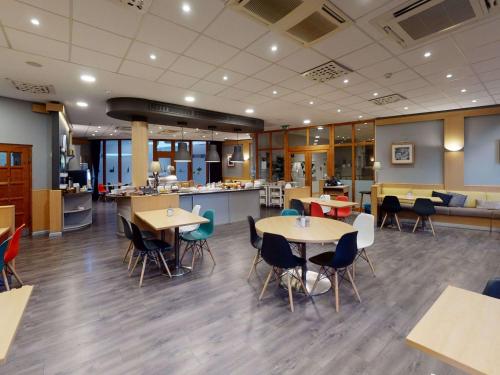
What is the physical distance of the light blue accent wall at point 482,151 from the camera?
23.3 ft

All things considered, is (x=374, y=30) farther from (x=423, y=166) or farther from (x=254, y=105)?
(x=423, y=166)

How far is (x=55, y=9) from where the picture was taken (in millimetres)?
2826

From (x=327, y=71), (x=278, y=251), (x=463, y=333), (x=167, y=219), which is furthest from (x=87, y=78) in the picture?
(x=463, y=333)

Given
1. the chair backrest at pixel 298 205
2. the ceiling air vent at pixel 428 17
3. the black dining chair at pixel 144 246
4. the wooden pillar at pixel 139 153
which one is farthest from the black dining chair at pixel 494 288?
the wooden pillar at pixel 139 153

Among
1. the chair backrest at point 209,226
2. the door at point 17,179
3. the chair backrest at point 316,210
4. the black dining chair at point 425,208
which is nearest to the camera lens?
the chair backrest at point 209,226

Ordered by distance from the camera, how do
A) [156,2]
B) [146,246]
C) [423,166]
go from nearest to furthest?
[156,2] < [146,246] < [423,166]

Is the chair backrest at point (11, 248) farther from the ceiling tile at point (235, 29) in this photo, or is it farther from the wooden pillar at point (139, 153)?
the wooden pillar at point (139, 153)

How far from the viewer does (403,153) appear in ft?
27.6

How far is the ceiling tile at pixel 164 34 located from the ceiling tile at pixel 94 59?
34.7 inches

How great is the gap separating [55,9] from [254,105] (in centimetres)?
469

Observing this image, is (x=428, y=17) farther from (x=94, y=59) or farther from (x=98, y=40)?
(x=94, y=59)

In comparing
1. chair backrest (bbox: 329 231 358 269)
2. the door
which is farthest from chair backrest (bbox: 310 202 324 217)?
the door

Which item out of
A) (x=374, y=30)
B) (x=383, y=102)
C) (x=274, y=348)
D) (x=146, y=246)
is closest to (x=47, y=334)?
(x=146, y=246)

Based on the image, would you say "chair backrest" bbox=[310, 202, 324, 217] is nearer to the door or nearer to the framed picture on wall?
the framed picture on wall
